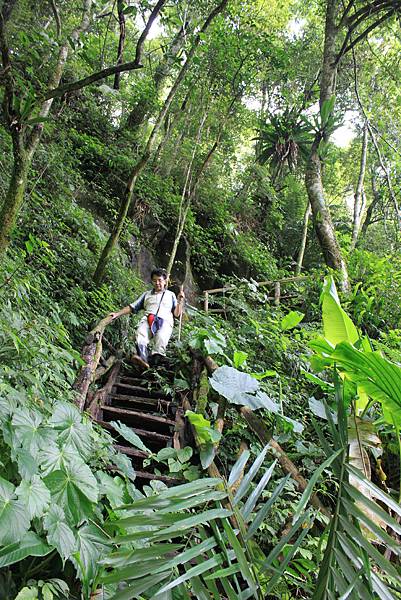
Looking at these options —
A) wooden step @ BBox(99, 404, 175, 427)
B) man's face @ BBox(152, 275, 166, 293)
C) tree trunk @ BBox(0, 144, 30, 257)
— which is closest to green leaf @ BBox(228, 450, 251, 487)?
wooden step @ BBox(99, 404, 175, 427)

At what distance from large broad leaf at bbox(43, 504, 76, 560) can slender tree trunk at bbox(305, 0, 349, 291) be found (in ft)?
21.1

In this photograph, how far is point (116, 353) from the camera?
5.07 m

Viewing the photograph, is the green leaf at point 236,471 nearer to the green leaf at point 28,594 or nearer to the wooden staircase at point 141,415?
the green leaf at point 28,594

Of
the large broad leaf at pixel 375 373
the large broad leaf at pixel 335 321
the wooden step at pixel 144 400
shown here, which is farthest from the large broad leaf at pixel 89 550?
the wooden step at pixel 144 400

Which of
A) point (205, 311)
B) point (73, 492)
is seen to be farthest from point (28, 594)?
point (205, 311)

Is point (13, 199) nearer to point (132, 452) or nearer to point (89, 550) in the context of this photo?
point (132, 452)

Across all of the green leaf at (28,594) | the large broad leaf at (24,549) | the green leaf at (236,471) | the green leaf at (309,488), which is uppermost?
the green leaf at (309,488)

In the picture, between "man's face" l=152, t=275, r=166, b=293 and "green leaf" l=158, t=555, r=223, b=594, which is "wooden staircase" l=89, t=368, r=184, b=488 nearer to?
"man's face" l=152, t=275, r=166, b=293

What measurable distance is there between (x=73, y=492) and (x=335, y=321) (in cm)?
176

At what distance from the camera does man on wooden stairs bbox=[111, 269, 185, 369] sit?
489 cm

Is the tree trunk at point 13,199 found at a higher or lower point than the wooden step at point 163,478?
higher

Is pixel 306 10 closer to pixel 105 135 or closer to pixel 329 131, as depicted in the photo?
pixel 329 131

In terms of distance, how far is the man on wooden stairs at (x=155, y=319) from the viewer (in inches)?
193

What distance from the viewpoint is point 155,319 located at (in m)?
5.02
